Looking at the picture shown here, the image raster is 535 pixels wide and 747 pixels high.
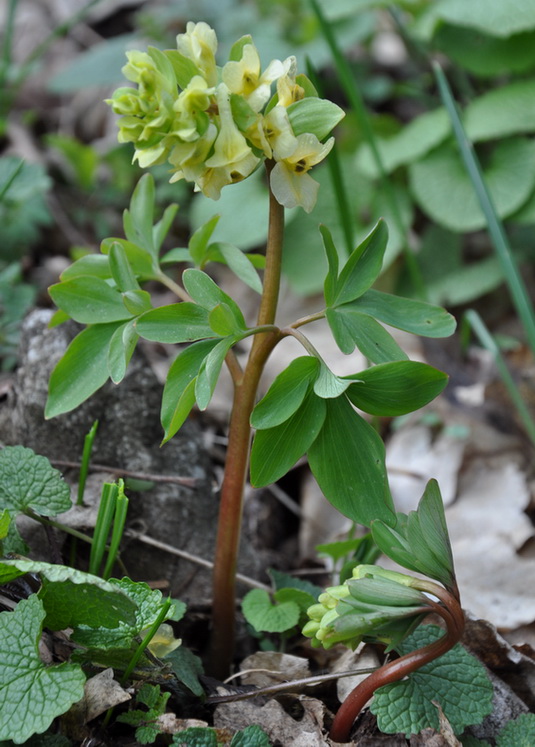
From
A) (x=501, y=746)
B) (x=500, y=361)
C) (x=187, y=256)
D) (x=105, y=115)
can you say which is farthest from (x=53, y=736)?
(x=105, y=115)

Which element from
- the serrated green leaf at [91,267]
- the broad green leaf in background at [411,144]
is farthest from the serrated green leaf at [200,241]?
the broad green leaf in background at [411,144]

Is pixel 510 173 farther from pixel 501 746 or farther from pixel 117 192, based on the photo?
pixel 501 746

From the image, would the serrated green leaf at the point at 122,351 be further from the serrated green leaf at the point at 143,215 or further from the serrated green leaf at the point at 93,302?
the serrated green leaf at the point at 143,215

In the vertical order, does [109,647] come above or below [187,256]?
below

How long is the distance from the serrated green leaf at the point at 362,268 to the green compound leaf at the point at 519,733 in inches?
25.1

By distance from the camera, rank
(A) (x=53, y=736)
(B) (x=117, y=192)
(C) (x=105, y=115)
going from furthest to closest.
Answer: (C) (x=105, y=115) → (B) (x=117, y=192) → (A) (x=53, y=736)

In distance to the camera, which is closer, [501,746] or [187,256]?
[501,746]

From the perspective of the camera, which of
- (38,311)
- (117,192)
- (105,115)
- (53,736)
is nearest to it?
(53,736)

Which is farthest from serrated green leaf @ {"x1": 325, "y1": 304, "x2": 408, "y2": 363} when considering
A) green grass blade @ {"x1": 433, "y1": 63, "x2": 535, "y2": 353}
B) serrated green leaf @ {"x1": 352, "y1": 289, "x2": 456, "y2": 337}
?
green grass blade @ {"x1": 433, "y1": 63, "x2": 535, "y2": 353}

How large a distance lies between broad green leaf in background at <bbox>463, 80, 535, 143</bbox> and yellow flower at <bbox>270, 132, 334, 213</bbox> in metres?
1.79

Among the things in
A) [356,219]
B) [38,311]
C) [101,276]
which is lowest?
[356,219]

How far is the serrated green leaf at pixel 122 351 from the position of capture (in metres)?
0.94

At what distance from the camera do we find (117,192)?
9.11ft

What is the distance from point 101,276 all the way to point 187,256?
0.16 m
